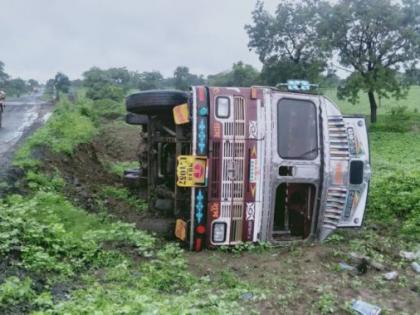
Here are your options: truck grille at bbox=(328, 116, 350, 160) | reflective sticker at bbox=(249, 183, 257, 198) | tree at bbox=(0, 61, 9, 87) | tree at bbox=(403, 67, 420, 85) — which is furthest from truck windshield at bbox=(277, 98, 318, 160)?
tree at bbox=(0, 61, 9, 87)

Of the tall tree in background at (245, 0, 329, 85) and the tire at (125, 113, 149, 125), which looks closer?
the tire at (125, 113, 149, 125)

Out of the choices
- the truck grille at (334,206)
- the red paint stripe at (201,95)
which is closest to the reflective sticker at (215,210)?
the red paint stripe at (201,95)

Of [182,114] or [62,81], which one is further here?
[62,81]

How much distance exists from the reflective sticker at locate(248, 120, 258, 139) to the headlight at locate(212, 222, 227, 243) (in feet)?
3.29

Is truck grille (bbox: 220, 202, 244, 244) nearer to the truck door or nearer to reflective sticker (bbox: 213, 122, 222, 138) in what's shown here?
reflective sticker (bbox: 213, 122, 222, 138)

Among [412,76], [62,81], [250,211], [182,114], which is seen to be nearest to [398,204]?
[250,211]

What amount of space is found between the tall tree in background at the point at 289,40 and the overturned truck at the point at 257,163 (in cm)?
2270

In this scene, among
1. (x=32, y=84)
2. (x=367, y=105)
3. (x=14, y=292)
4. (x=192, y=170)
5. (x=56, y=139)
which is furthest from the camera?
(x=32, y=84)

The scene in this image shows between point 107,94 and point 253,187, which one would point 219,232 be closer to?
point 253,187

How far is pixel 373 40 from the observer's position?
26219 mm

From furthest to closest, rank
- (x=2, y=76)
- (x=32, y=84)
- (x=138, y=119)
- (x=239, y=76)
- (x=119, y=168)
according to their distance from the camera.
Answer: (x=32, y=84) → (x=2, y=76) → (x=239, y=76) → (x=119, y=168) → (x=138, y=119)

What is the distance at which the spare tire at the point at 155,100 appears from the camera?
5.68m

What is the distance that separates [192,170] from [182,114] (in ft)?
2.12

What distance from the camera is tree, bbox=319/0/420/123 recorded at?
2534 centimetres
